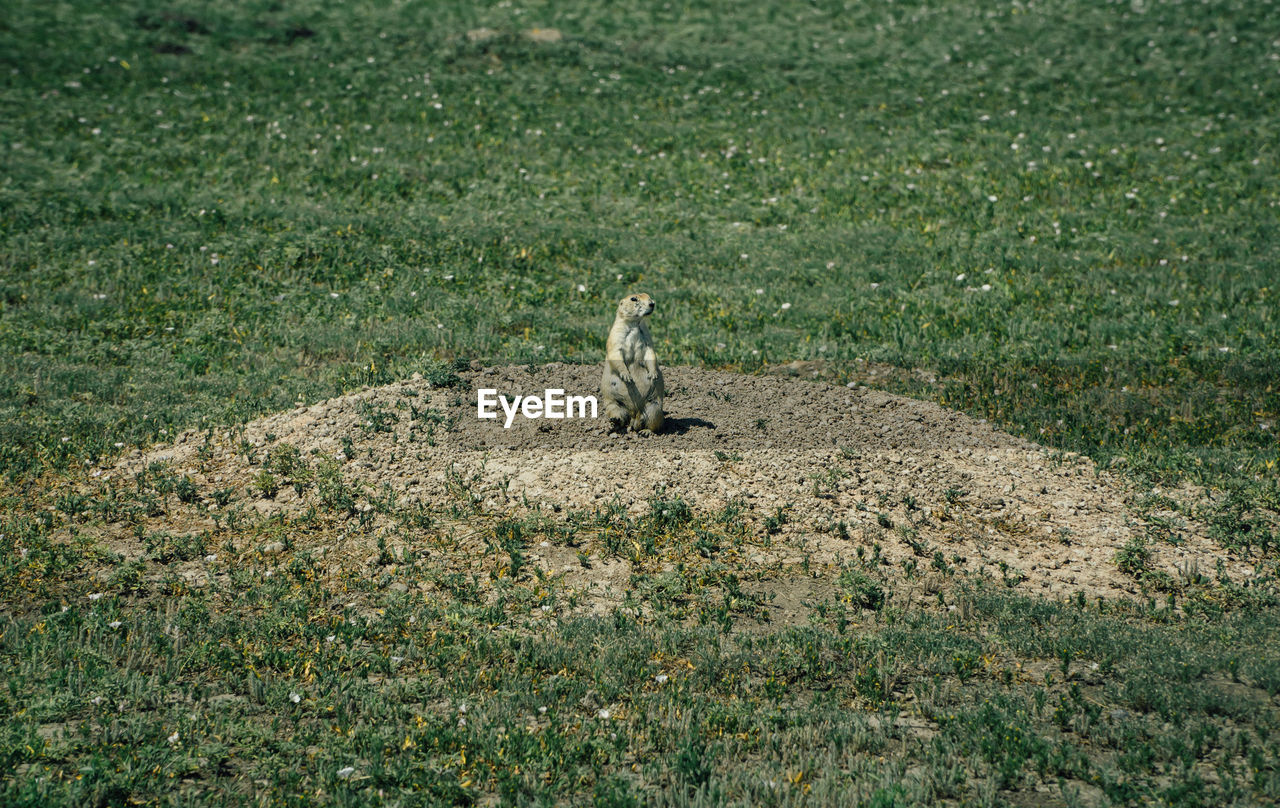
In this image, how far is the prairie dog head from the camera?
31.3 feet

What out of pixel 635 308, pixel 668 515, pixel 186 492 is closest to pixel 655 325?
pixel 635 308

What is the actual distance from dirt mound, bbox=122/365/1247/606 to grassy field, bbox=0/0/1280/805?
0.47 meters

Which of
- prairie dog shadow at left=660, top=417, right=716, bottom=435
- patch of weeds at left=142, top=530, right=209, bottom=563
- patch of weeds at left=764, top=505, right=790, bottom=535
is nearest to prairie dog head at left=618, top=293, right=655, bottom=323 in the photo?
prairie dog shadow at left=660, top=417, right=716, bottom=435

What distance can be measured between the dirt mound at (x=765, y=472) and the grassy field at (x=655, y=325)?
469 mm

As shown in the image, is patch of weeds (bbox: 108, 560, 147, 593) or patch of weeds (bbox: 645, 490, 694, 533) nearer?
patch of weeds (bbox: 108, 560, 147, 593)

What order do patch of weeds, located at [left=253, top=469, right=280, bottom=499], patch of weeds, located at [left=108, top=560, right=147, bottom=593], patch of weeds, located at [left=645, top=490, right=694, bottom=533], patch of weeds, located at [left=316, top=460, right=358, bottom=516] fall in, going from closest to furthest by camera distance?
patch of weeds, located at [left=108, top=560, right=147, bottom=593], patch of weeds, located at [left=645, top=490, right=694, bottom=533], patch of weeds, located at [left=316, top=460, right=358, bottom=516], patch of weeds, located at [left=253, top=469, right=280, bottom=499]

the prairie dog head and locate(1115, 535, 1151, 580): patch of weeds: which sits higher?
the prairie dog head

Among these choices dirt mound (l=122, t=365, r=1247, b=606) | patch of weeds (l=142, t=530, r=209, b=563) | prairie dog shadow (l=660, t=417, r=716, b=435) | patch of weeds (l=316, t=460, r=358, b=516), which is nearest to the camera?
patch of weeds (l=142, t=530, r=209, b=563)

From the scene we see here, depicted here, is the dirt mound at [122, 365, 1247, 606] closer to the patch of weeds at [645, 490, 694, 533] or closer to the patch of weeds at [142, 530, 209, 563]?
the patch of weeds at [645, 490, 694, 533]

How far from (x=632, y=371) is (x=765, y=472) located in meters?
1.48

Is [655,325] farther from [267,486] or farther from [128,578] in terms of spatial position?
[128,578]

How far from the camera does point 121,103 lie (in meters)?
20.7

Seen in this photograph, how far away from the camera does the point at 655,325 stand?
13.9 m

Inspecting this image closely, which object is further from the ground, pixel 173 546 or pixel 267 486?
pixel 267 486
